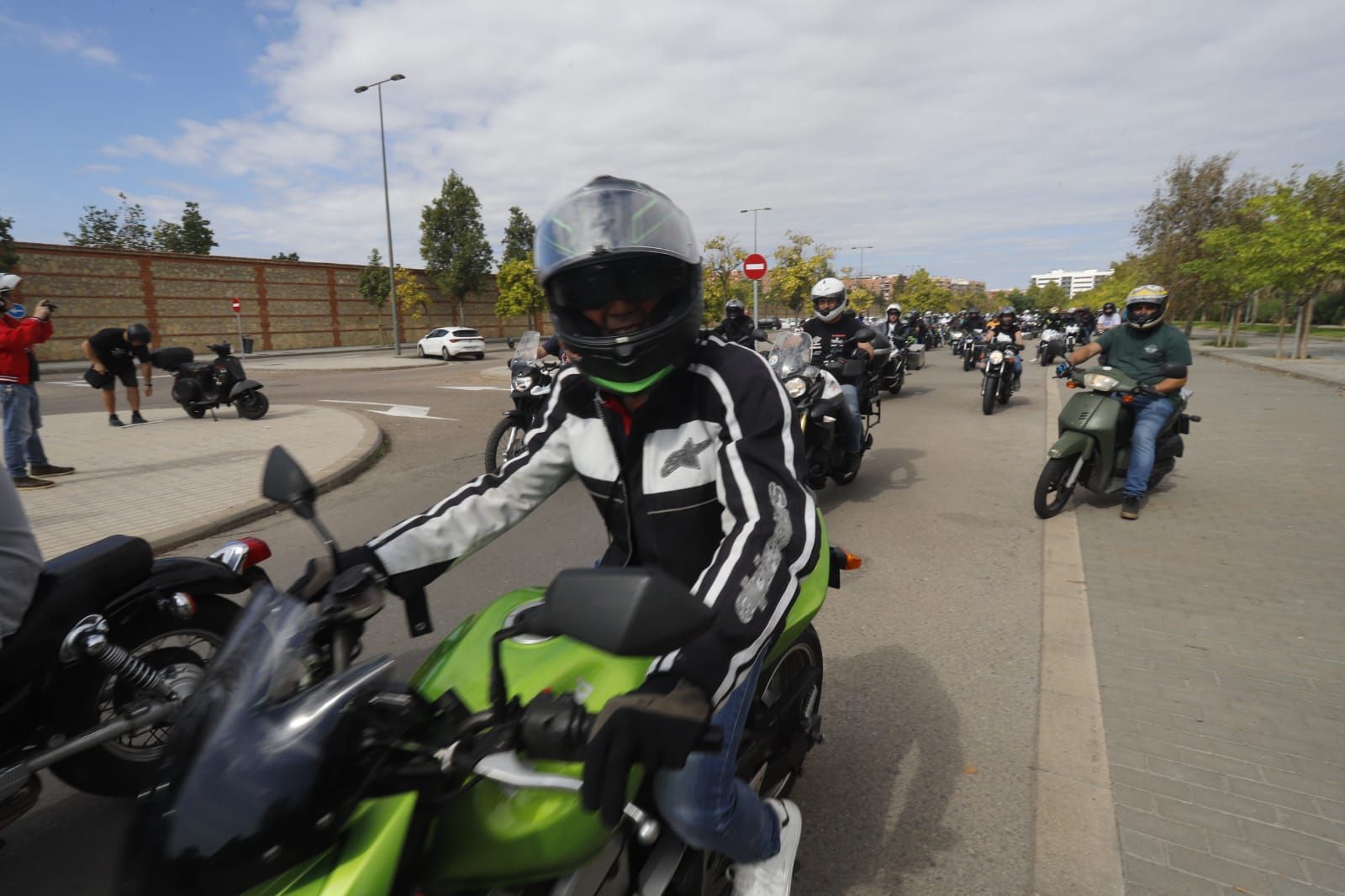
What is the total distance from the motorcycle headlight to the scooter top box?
476 inches

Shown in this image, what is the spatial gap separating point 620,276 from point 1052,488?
5.40 metres

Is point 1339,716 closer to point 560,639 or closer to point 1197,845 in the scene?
point 1197,845

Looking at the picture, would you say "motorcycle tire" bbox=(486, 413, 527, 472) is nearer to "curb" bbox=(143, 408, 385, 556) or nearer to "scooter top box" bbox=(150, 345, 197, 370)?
"curb" bbox=(143, 408, 385, 556)

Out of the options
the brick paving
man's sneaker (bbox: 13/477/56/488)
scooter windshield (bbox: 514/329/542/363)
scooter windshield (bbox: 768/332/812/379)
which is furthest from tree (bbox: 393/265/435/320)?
the brick paving

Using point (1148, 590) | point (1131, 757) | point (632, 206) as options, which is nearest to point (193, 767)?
point (632, 206)

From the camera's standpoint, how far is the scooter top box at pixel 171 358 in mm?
11430

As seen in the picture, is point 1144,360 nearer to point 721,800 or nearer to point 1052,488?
point 1052,488

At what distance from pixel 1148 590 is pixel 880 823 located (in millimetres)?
2947

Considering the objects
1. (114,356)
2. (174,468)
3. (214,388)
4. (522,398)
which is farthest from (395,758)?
(214,388)

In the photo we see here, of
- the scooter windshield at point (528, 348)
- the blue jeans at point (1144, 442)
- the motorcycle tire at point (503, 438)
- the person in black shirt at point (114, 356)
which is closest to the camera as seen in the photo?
the blue jeans at point (1144, 442)

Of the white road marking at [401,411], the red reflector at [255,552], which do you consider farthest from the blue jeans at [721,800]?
the white road marking at [401,411]

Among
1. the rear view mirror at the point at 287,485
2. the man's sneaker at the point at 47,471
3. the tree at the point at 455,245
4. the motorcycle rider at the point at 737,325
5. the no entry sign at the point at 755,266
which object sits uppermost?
the tree at the point at 455,245

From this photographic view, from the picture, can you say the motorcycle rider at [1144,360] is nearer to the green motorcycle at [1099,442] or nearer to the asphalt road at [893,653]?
the green motorcycle at [1099,442]

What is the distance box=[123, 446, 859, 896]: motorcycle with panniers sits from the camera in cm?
102
